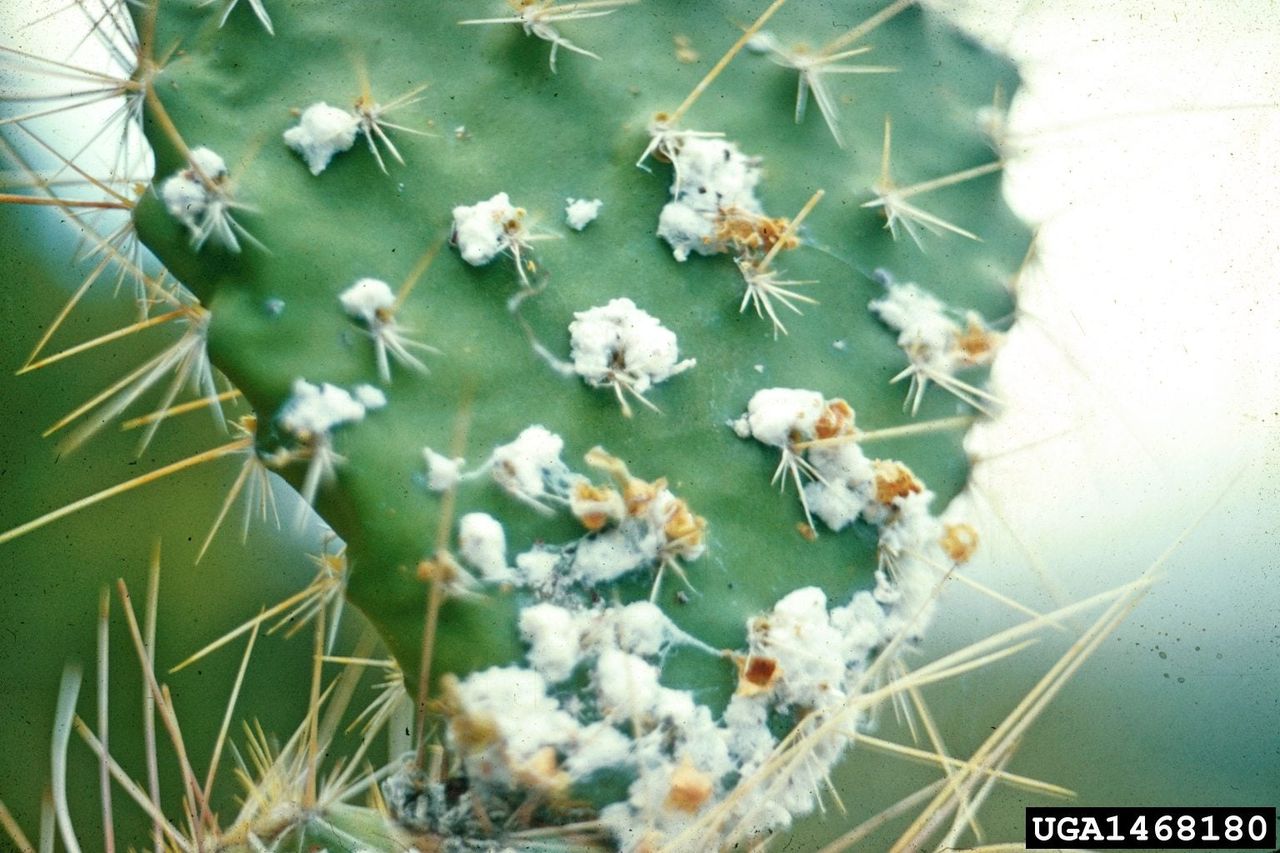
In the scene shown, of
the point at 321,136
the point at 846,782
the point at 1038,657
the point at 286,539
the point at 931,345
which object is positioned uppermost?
the point at 321,136

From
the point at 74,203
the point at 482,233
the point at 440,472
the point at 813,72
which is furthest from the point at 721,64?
the point at 74,203

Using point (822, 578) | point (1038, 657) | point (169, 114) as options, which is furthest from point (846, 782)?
point (169, 114)

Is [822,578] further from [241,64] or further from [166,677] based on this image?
[166,677]

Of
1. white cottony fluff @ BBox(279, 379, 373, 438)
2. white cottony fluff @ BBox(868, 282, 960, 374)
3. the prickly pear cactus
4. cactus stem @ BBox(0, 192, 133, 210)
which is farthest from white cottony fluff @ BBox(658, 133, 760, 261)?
cactus stem @ BBox(0, 192, 133, 210)

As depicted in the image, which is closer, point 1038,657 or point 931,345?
point 931,345

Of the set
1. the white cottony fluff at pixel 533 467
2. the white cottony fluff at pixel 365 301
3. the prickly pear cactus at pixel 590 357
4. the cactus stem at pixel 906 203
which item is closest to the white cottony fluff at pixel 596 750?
the prickly pear cactus at pixel 590 357

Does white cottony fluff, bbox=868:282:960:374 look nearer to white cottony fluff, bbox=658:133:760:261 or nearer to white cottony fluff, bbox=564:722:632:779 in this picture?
white cottony fluff, bbox=658:133:760:261
